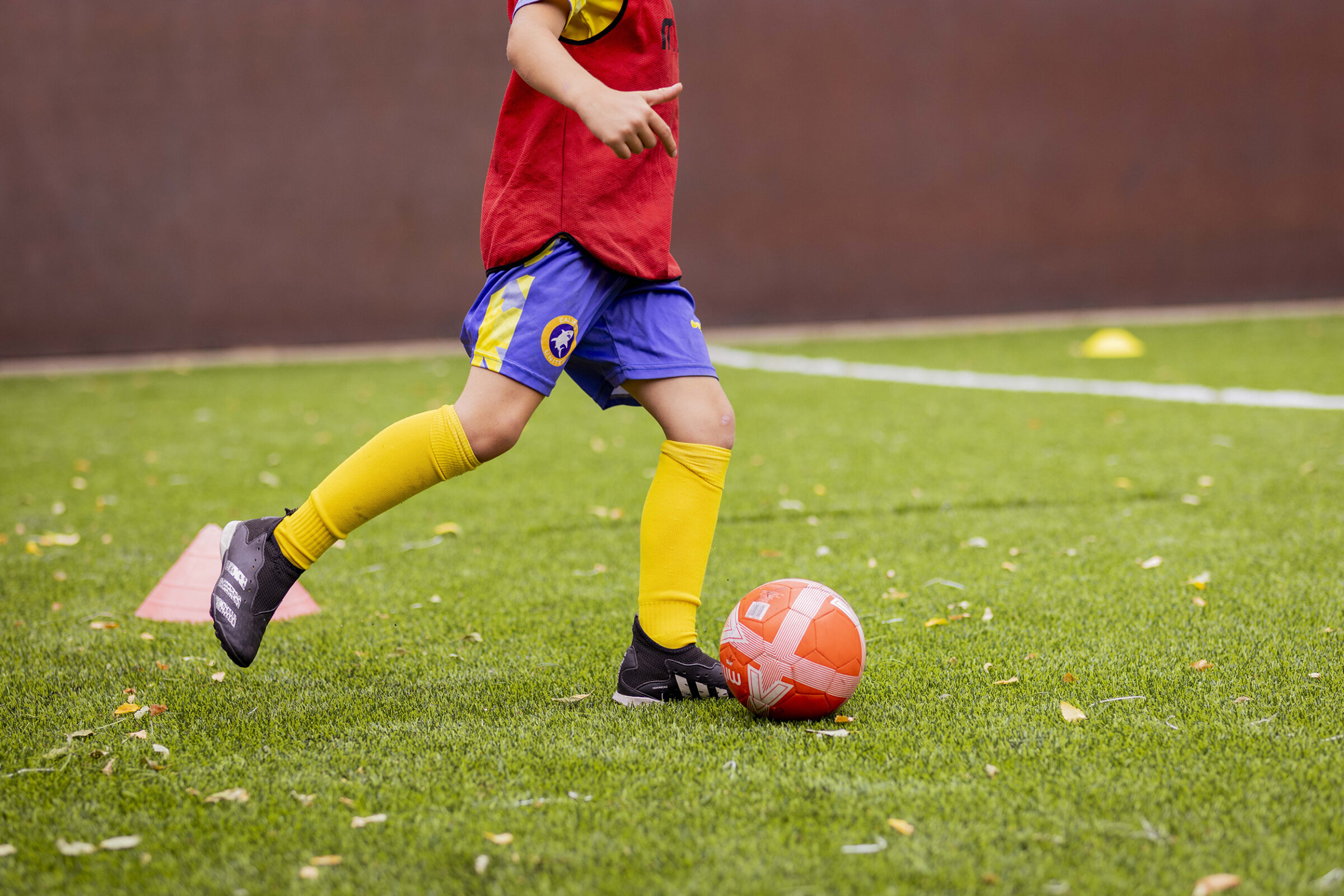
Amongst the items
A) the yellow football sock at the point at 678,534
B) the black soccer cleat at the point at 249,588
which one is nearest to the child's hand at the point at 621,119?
the yellow football sock at the point at 678,534

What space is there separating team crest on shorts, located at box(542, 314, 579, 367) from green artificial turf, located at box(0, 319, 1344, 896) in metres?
0.69

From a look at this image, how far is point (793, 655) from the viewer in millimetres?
2152

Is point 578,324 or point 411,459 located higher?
point 578,324

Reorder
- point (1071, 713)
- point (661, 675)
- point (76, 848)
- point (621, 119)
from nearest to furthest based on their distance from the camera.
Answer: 1. point (76, 848)
2. point (621, 119)
3. point (1071, 713)
4. point (661, 675)

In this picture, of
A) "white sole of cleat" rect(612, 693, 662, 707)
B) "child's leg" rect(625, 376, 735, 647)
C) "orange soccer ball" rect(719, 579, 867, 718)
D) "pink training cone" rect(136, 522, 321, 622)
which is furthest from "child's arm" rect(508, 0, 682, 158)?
"pink training cone" rect(136, 522, 321, 622)

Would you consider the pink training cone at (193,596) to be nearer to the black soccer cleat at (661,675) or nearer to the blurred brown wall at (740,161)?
the black soccer cleat at (661,675)

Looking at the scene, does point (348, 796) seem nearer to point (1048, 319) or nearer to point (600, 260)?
point (600, 260)

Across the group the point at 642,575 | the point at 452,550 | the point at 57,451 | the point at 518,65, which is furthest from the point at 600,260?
the point at 57,451

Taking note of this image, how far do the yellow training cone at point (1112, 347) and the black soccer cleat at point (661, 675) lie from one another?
7233 mm

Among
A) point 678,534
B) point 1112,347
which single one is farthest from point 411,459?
point 1112,347

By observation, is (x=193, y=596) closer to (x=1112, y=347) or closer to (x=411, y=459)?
(x=411, y=459)

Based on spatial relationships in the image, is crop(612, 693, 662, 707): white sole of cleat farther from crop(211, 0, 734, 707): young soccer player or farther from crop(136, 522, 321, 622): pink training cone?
crop(136, 522, 321, 622): pink training cone

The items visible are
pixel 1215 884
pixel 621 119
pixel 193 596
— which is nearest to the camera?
pixel 1215 884

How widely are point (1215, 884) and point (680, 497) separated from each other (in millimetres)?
1160
